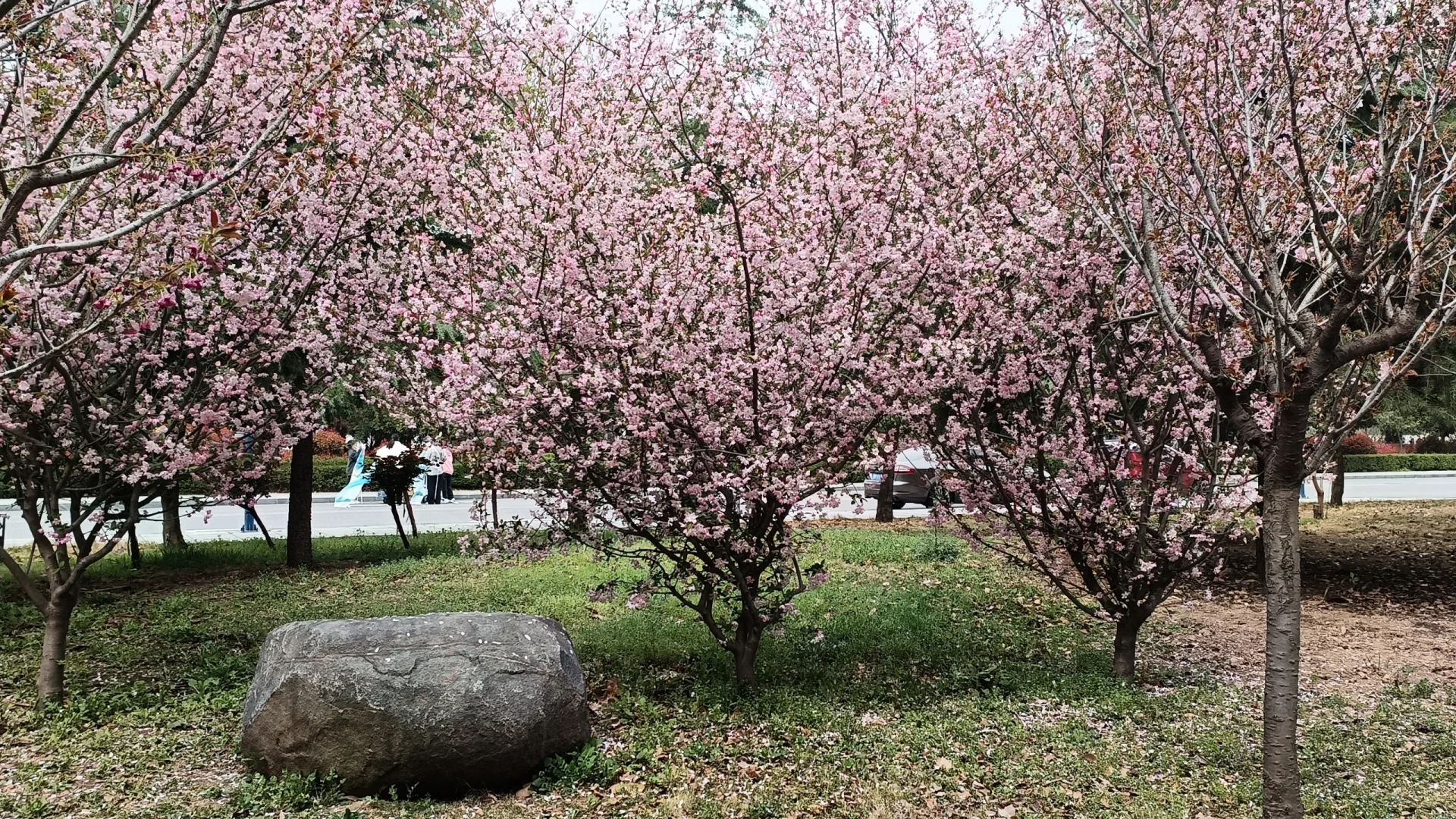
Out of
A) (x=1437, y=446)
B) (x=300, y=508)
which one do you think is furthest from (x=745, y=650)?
(x=1437, y=446)

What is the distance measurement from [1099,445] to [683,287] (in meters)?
3.14

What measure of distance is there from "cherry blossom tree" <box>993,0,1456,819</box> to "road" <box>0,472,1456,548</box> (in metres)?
7.11

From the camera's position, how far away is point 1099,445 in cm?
658

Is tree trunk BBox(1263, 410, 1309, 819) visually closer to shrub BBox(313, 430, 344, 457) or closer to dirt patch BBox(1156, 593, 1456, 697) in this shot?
dirt patch BBox(1156, 593, 1456, 697)

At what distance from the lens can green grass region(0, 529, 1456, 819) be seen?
4801 millimetres

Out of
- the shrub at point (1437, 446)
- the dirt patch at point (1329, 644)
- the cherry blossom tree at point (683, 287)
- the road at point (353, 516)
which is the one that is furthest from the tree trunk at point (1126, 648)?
the shrub at point (1437, 446)

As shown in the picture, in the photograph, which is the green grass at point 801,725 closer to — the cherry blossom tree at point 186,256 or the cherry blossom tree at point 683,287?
the cherry blossom tree at point 683,287

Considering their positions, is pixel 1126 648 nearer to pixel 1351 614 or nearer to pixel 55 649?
pixel 1351 614

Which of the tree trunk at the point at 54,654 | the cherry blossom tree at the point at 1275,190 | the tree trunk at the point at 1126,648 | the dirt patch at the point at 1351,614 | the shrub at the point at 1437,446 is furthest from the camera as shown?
the shrub at the point at 1437,446

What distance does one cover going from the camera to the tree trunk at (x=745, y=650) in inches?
253

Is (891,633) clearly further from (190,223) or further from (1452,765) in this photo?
(190,223)

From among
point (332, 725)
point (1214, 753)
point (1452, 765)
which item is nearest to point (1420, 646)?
point (1452, 765)

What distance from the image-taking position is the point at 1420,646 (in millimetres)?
8320

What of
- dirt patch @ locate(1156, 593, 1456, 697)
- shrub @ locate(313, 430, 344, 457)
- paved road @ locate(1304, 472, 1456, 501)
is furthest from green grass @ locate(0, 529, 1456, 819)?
shrub @ locate(313, 430, 344, 457)
